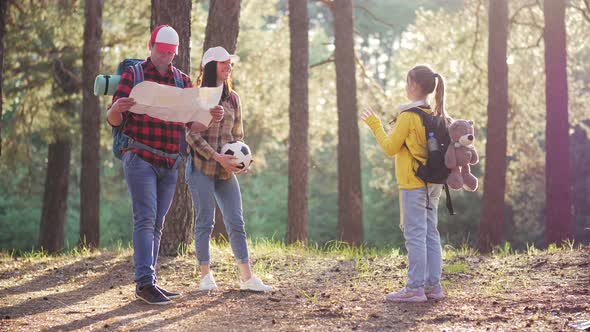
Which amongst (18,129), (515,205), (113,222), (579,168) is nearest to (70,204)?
(113,222)

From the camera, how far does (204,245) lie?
689cm

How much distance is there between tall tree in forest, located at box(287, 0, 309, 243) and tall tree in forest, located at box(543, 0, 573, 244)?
4.04 meters

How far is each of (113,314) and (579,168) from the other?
26135 millimetres

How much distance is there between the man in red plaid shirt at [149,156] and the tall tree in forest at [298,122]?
7316 millimetres

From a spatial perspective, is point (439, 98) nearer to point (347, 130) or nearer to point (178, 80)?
point (178, 80)

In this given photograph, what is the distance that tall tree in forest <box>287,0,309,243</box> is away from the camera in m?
13.7

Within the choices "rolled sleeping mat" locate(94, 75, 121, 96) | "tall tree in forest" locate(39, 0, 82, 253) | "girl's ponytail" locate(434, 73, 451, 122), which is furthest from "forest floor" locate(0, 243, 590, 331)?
"tall tree in forest" locate(39, 0, 82, 253)

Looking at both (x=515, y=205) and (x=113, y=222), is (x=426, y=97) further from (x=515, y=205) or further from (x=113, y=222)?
(x=113, y=222)

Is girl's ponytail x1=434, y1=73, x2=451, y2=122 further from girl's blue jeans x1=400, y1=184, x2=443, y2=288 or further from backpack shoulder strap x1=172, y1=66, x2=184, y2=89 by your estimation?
backpack shoulder strap x1=172, y1=66, x2=184, y2=89

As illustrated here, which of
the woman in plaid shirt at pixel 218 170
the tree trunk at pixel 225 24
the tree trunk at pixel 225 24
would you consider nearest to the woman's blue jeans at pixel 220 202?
the woman in plaid shirt at pixel 218 170

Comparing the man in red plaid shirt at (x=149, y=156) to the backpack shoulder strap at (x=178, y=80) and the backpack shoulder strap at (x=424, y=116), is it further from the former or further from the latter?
the backpack shoulder strap at (x=424, y=116)

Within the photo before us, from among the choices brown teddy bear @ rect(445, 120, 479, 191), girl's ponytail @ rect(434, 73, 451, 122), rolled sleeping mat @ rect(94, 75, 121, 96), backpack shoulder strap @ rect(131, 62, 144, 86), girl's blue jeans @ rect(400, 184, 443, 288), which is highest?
backpack shoulder strap @ rect(131, 62, 144, 86)

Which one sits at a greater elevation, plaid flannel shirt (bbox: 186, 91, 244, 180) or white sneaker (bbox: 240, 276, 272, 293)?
plaid flannel shirt (bbox: 186, 91, 244, 180)

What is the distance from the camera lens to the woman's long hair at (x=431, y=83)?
622cm
